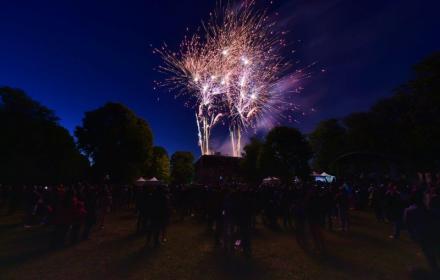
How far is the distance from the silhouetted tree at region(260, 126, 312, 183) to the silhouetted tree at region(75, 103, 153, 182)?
25.5 m

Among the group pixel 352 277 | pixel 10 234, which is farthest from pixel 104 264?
pixel 10 234

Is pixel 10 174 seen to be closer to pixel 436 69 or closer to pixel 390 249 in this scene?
pixel 390 249

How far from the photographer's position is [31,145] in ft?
137

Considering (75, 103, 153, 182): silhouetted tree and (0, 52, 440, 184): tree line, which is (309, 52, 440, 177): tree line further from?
(75, 103, 153, 182): silhouetted tree

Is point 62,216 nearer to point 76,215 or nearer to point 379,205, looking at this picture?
point 76,215

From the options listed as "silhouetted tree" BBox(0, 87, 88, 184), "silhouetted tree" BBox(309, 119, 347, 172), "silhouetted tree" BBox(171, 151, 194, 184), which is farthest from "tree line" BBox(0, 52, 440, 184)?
"silhouetted tree" BBox(171, 151, 194, 184)

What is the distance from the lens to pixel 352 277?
8.59 m

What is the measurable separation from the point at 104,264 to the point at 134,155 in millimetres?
43202

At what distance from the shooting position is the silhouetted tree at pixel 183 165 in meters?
124

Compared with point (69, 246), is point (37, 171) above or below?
above

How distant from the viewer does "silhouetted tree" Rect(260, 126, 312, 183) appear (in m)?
66.6

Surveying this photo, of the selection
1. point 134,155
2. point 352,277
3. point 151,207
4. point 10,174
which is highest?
point 134,155

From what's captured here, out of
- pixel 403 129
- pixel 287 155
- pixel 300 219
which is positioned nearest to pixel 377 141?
pixel 403 129

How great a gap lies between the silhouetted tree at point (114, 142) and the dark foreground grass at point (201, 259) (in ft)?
119
